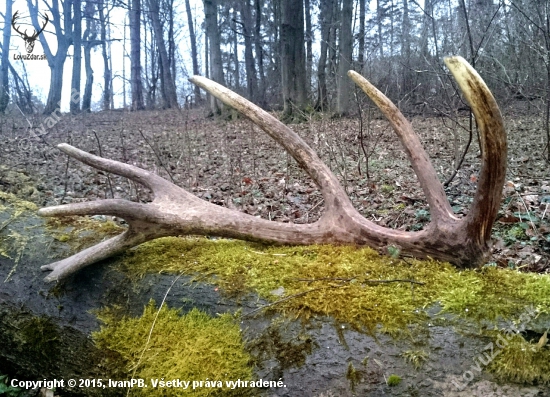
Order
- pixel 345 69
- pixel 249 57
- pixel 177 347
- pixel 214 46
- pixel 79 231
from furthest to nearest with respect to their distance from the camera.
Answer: pixel 249 57 < pixel 214 46 < pixel 345 69 < pixel 79 231 < pixel 177 347

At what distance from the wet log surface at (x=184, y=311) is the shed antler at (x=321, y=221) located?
184mm

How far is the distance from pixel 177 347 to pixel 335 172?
4.62m

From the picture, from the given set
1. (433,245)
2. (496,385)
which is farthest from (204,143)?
(496,385)

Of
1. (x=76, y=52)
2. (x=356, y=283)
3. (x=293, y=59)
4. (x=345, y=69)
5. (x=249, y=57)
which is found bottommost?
(x=356, y=283)

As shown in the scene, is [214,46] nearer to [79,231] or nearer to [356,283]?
[79,231]

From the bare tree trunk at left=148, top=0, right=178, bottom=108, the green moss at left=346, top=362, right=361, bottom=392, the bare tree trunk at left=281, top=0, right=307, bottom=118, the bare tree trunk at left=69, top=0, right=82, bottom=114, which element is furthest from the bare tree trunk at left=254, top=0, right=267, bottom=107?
the green moss at left=346, top=362, right=361, bottom=392

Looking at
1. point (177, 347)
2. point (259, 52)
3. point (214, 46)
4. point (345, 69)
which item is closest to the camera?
point (177, 347)

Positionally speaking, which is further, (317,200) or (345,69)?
(345,69)

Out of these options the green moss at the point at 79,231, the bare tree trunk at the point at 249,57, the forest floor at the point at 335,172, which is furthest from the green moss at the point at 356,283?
the bare tree trunk at the point at 249,57

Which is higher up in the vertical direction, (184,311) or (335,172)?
(335,172)

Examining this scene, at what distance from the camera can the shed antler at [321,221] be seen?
1.94 meters

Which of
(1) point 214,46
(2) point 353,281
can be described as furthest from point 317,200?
(1) point 214,46

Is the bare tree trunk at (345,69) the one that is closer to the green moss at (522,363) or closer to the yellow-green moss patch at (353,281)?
the yellow-green moss patch at (353,281)

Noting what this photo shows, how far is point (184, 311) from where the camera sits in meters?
1.96
